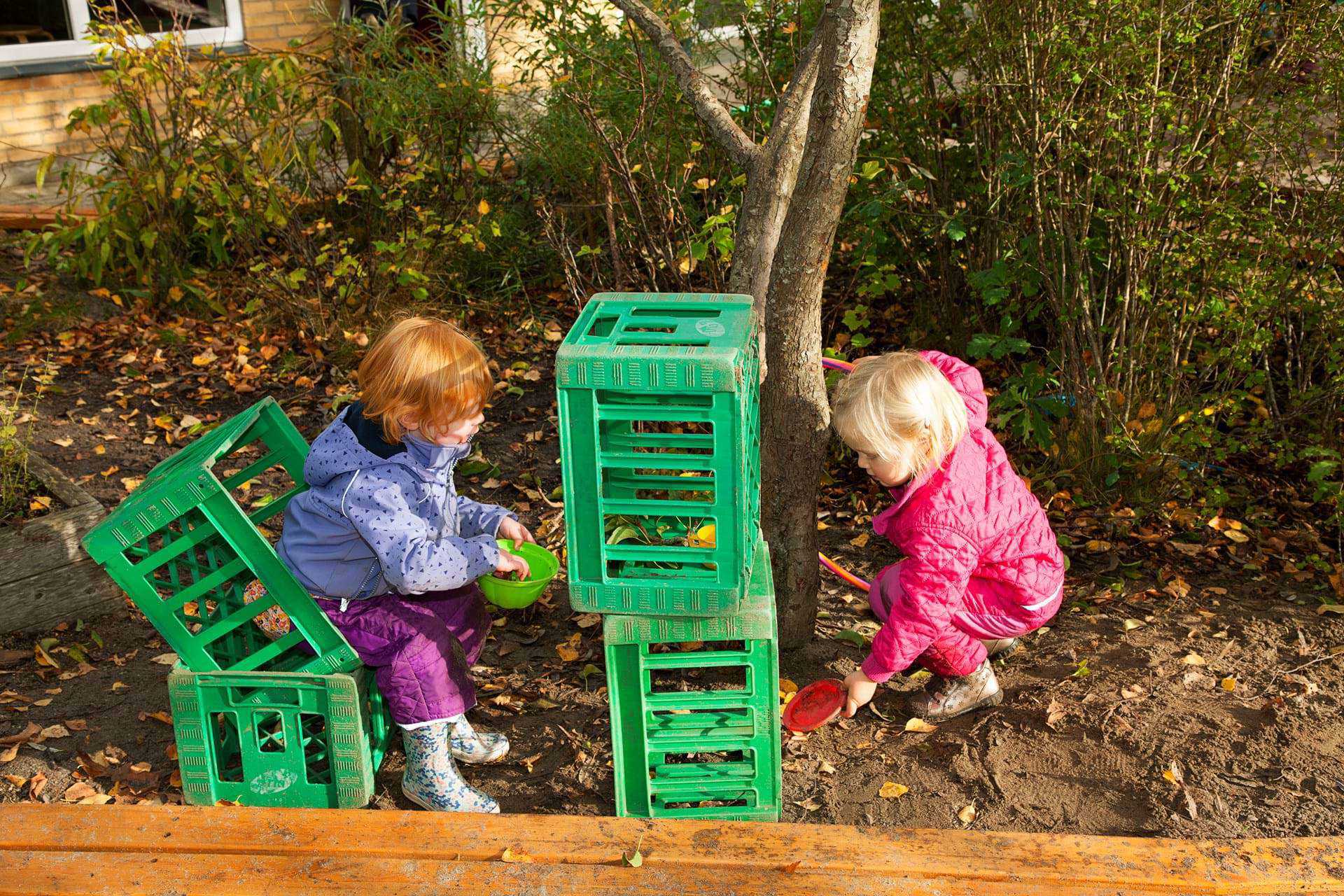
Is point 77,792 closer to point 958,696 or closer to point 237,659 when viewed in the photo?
point 237,659

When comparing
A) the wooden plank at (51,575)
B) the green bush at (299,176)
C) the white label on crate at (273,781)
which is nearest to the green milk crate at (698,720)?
the white label on crate at (273,781)

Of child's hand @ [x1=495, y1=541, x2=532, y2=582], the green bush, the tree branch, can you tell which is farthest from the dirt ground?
the green bush

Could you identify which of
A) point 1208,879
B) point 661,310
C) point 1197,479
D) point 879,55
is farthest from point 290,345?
point 1208,879

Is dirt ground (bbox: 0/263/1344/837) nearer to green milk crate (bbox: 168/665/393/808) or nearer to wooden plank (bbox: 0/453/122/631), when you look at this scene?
wooden plank (bbox: 0/453/122/631)

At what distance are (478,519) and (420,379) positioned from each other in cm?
55

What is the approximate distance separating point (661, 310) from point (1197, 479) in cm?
234

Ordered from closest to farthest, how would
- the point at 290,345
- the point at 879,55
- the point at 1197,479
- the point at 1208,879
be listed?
the point at 1208,879 → the point at 1197,479 → the point at 879,55 → the point at 290,345

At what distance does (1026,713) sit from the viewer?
309 cm

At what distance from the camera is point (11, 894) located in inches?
90.8

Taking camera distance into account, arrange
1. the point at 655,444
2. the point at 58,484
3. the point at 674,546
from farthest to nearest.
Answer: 1. the point at 58,484
2. the point at 674,546
3. the point at 655,444

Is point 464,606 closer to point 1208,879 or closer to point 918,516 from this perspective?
point 918,516

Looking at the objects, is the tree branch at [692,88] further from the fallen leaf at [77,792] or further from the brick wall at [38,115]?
the brick wall at [38,115]

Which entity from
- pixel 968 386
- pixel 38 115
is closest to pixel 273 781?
pixel 968 386

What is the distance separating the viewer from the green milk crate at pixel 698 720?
2.49 meters
